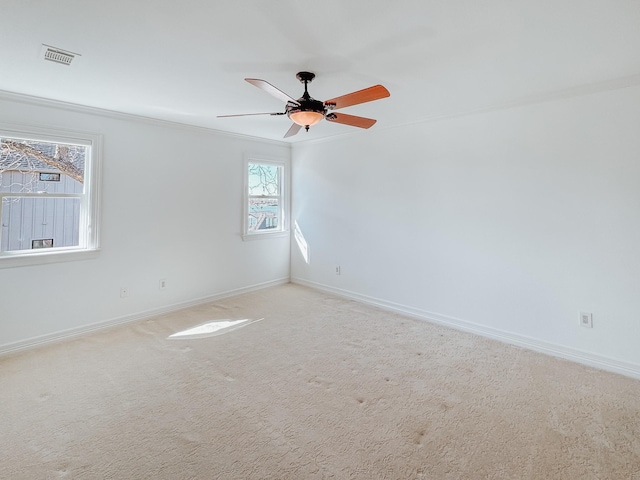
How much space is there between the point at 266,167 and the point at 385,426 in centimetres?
Answer: 421

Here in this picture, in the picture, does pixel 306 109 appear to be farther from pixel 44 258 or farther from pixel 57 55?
pixel 44 258

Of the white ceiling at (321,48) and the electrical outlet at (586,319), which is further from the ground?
the white ceiling at (321,48)

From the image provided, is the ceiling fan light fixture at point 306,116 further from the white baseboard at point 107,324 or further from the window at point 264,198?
the white baseboard at point 107,324

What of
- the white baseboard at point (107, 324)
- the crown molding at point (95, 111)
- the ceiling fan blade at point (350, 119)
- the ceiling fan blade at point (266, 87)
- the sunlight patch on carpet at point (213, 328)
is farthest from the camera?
the sunlight patch on carpet at point (213, 328)

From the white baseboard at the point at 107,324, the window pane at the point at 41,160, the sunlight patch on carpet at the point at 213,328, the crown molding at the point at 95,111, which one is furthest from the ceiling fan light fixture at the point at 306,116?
the white baseboard at the point at 107,324

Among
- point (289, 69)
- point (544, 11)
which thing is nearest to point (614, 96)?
point (544, 11)

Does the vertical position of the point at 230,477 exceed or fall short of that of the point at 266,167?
it falls short

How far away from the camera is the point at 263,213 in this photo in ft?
16.8

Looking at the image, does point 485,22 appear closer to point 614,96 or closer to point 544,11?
point 544,11

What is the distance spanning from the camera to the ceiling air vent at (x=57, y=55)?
2043mm

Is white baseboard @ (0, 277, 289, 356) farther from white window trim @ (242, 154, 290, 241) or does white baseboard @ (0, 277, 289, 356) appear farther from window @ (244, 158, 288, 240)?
window @ (244, 158, 288, 240)

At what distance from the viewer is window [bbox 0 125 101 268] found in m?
2.91

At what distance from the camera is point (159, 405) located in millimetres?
2154

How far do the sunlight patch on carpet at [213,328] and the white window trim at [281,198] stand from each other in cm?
149
